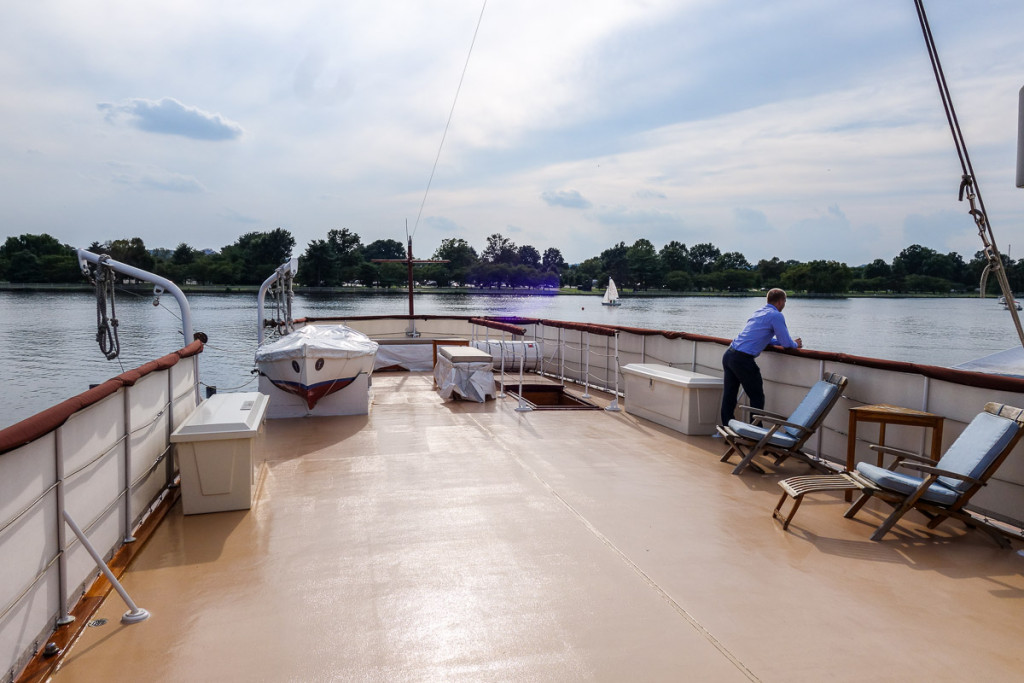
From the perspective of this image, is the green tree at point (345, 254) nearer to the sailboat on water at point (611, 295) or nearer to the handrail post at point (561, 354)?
the sailboat on water at point (611, 295)

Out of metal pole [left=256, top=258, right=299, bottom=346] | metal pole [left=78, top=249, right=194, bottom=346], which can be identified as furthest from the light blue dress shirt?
metal pole [left=256, top=258, right=299, bottom=346]

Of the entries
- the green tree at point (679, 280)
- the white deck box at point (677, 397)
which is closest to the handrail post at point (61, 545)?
the white deck box at point (677, 397)

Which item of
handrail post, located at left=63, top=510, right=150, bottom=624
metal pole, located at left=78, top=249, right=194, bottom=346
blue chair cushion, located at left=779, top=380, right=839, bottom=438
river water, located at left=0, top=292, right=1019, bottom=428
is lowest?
river water, located at left=0, top=292, right=1019, bottom=428

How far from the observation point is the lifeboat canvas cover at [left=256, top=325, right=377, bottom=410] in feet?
25.2

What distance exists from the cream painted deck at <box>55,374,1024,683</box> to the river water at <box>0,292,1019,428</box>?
306 inches

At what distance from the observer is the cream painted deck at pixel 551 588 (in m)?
2.63

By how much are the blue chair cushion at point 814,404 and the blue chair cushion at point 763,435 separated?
9 centimetres

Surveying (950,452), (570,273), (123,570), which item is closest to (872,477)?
(950,452)

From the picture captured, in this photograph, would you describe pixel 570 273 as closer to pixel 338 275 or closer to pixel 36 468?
pixel 338 275

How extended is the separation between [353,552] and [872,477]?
312 cm

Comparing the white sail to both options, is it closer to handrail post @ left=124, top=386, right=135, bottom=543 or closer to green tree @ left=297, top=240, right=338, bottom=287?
green tree @ left=297, top=240, right=338, bottom=287

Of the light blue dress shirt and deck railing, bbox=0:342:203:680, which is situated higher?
the light blue dress shirt

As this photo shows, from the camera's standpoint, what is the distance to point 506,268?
379 feet

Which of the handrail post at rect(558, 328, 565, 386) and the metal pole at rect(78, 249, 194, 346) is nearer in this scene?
the metal pole at rect(78, 249, 194, 346)
